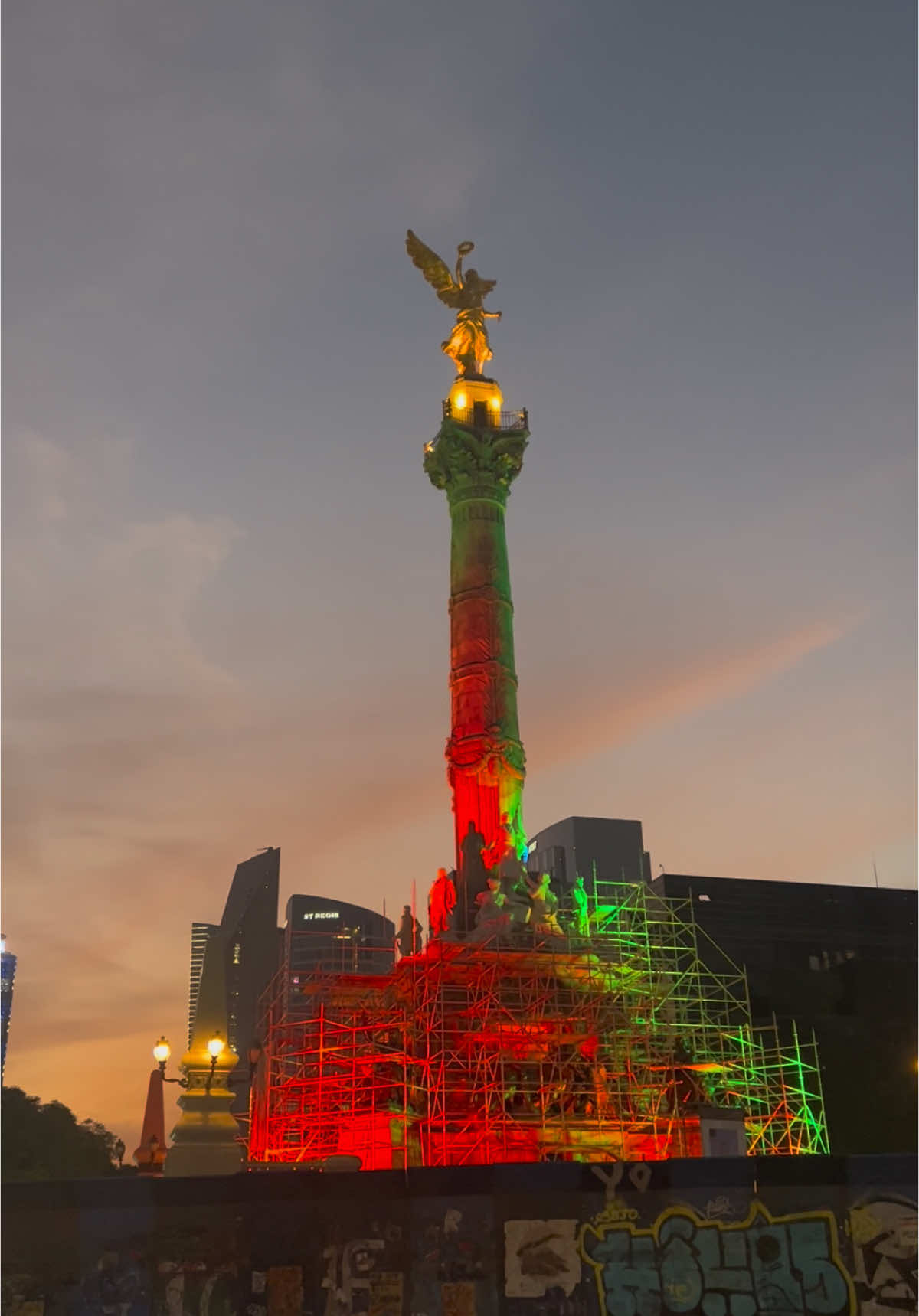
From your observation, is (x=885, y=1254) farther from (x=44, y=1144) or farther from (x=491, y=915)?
(x=44, y=1144)

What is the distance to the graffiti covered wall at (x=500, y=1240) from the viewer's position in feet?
48.3

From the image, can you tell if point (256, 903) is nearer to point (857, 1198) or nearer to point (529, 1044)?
point (529, 1044)

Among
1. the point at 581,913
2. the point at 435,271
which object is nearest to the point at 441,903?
the point at 581,913

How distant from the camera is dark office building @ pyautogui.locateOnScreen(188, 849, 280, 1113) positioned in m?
116

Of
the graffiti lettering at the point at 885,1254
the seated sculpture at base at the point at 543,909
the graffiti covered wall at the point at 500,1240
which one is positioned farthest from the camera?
the seated sculpture at base at the point at 543,909

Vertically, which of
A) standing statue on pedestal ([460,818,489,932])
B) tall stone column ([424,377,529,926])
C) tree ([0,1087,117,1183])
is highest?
tall stone column ([424,377,529,926])

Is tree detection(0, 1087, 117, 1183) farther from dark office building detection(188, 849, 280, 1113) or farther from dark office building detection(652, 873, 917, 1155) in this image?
dark office building detection(188, 849, 280, 1113)

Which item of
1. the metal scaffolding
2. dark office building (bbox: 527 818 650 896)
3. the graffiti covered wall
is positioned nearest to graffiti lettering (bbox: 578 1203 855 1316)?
the graffiti covered wall

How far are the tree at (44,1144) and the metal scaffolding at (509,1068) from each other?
16.4 m

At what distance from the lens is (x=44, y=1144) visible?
178ft

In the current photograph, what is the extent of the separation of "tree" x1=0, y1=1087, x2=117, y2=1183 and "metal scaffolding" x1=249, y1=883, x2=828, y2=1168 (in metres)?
16.4

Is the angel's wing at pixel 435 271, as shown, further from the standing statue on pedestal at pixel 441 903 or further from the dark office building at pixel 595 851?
the dark office building at pixel 595 851

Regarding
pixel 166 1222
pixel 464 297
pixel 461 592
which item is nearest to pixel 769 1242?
pixel 166 1222

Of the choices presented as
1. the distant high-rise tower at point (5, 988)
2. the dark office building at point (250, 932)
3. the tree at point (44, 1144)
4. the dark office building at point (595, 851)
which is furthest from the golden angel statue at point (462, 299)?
the dark office building at point (250, 932)
